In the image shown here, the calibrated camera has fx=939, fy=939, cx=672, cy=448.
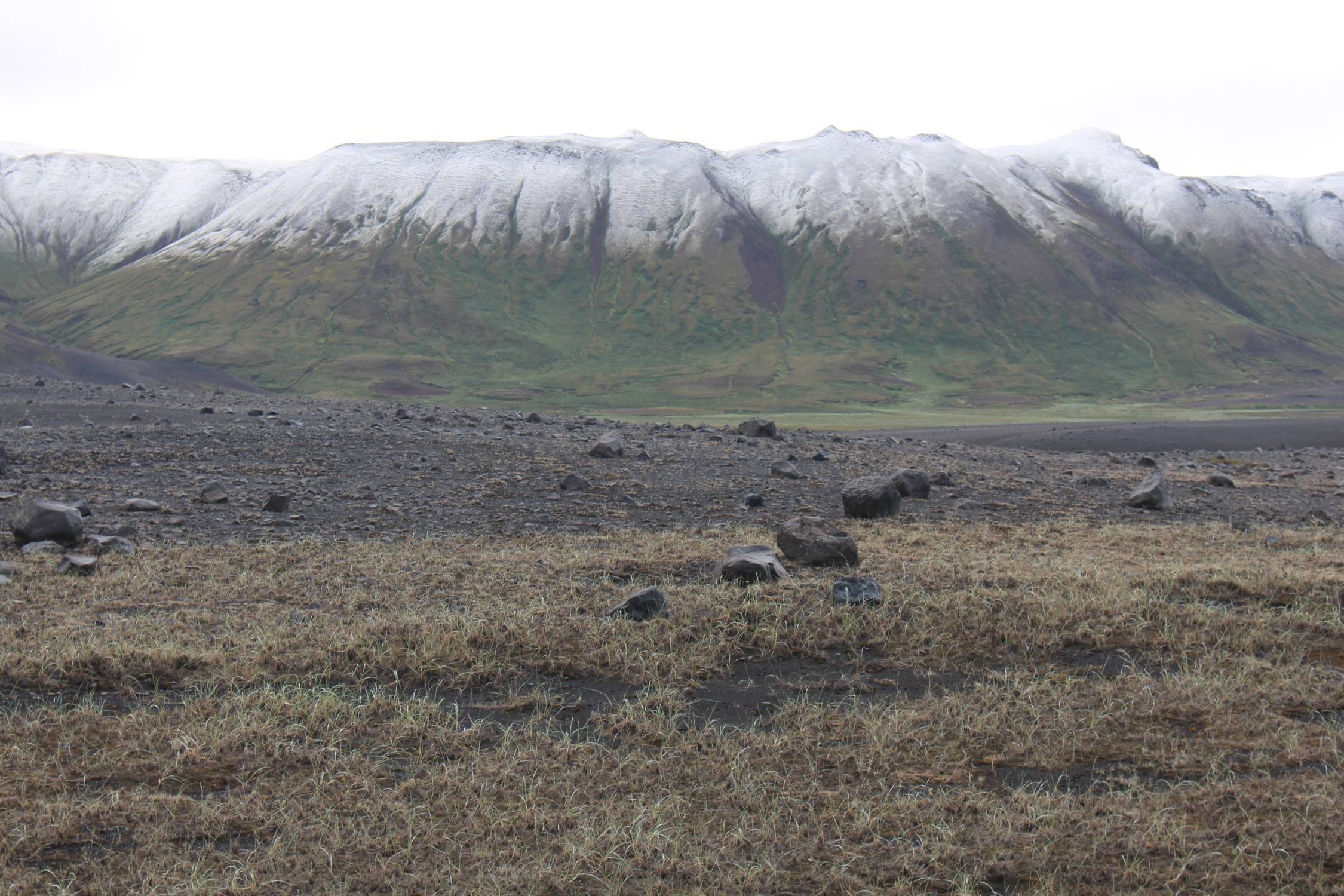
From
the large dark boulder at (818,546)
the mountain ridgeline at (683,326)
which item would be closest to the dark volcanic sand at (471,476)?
the large dark boulder at (818,546)

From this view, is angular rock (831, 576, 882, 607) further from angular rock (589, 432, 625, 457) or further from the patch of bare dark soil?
the patch of bare dark soil

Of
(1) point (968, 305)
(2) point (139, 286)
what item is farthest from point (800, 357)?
(2) point (139, 286)

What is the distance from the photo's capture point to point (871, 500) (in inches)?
675

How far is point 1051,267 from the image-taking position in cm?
19388

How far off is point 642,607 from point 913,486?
1131 cm

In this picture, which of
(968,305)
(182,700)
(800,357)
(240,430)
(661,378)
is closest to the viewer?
(182,700)

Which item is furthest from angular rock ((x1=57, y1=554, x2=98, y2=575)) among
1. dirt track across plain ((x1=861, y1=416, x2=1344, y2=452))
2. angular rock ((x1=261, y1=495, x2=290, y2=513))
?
dirt track across plain ((x1=861, y1=416, x2=1344, y2=452))

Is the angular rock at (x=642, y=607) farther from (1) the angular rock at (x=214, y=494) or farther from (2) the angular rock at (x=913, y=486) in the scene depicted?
(2) the angular rock at (x=913, y=486)

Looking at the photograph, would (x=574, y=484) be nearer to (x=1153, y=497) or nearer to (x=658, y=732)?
(x=658, y=732)

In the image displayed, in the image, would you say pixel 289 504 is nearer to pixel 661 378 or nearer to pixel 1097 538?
pixel 1097 538

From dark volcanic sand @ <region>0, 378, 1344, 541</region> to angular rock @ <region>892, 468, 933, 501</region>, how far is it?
0.46 m

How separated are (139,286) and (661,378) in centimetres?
11641

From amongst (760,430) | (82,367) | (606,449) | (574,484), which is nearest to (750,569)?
(574,484)

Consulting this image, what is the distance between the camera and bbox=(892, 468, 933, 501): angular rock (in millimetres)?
19656
